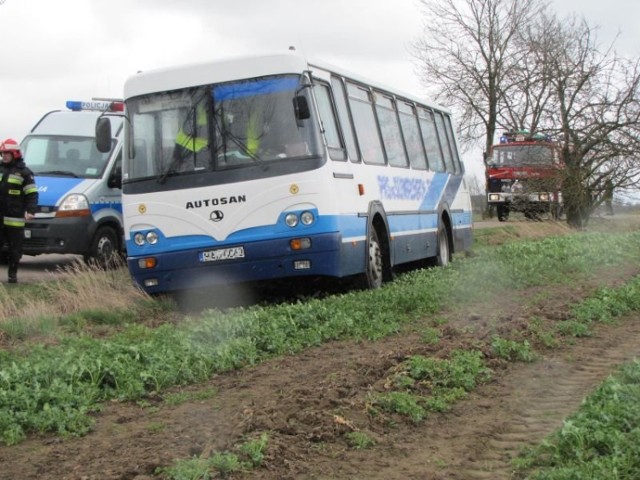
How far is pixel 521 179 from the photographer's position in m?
30.5

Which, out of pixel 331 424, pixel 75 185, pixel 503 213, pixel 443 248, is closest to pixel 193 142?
pixel 75 185

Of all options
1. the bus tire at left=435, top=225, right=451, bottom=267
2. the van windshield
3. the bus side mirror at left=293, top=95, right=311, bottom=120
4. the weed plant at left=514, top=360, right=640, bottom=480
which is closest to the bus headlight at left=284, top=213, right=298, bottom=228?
the bus side mirror at left=293, top=95, right=311, bottom=120

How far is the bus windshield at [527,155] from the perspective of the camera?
29.4 meters

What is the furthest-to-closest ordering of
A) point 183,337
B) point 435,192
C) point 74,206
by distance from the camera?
point 435,192 → point 74,206 → point 183,337

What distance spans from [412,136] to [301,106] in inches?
225

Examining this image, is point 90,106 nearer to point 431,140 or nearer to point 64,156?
point 64,156

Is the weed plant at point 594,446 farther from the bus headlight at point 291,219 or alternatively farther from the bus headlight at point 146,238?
the bus headlight at point 146,238

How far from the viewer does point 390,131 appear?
1522 centimetres

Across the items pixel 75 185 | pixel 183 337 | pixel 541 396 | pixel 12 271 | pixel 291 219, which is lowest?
pixel 541 396

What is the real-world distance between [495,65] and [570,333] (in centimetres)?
3516

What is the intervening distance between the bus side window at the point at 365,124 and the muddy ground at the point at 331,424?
18.2ft

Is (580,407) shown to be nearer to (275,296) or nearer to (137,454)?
(137,454)

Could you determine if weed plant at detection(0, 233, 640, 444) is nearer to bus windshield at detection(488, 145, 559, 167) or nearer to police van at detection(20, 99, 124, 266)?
police van at detection(20, 99, 124, 266)

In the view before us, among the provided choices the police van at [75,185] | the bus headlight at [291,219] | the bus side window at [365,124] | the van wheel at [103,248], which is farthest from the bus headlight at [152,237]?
the van wheel at [103,248]
